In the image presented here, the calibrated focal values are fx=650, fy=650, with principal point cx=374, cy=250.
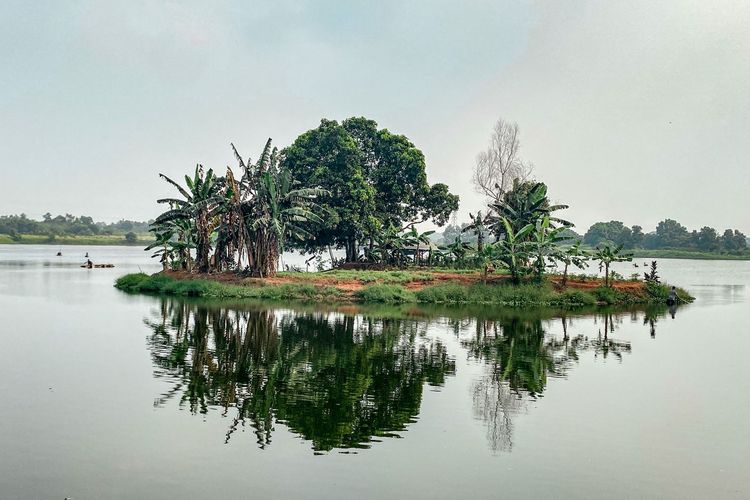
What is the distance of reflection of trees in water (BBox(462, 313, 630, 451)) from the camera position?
16.0m

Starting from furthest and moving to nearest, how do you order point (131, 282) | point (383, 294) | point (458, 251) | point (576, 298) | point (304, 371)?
1. point (458, 251)
2. point (131, 282)
3. point (576, 298)
4. point (383, 294)
5. point (304, 371)

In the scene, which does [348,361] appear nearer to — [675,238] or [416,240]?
[416,240]

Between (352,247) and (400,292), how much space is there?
18465 mm

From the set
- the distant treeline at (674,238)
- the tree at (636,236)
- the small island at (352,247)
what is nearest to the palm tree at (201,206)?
the small island at (352,247)

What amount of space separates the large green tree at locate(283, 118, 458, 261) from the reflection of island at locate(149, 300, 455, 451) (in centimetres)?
2516

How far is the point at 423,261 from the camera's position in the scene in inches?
2395

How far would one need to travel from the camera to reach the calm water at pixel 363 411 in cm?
1148

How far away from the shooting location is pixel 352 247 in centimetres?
6088

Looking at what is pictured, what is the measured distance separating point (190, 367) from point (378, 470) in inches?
402

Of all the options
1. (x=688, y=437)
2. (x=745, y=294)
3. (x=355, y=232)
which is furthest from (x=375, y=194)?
(x=688, y=437)

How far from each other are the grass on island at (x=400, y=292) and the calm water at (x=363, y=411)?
38.4 feet

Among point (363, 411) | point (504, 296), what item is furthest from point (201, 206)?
point (363, 411)

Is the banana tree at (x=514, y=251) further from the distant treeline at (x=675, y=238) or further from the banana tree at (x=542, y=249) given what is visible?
the distant treeline at (x=675, y=238)

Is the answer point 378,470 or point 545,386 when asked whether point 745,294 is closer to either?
point 545,386
